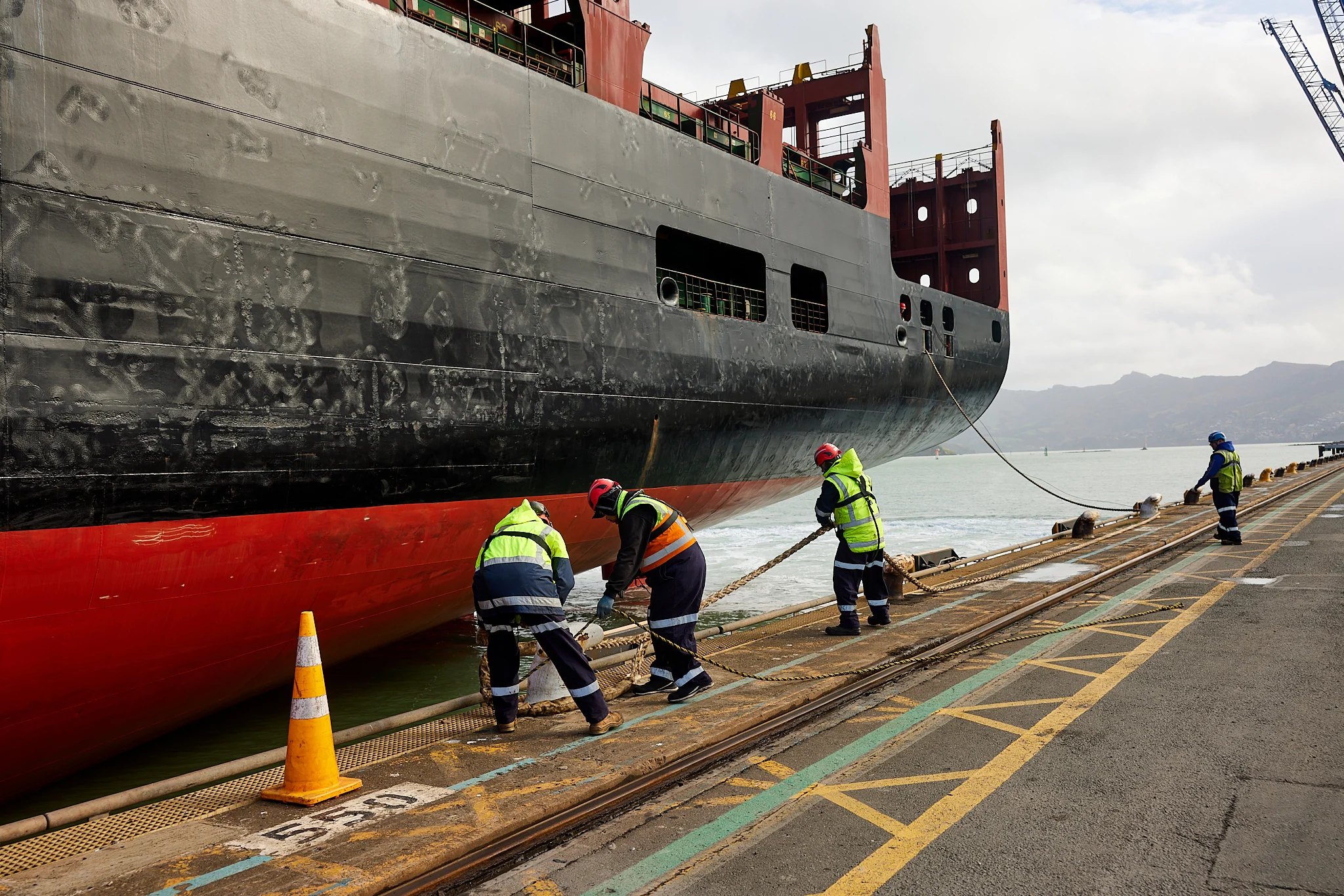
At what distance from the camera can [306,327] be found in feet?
20.2

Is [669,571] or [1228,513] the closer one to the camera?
[669,571]

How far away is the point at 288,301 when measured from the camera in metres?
6.06

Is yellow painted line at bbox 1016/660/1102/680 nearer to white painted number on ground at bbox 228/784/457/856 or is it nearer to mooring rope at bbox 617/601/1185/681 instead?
mooring rope at bbox 617/601/1185/681

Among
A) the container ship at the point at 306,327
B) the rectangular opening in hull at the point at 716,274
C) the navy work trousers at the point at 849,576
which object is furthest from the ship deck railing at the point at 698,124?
the navy work trousers at the point at 849,576

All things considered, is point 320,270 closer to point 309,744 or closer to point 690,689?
point 309,744

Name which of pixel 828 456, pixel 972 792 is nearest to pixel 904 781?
pixel 972 792

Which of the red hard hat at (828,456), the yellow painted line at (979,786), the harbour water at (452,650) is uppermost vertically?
the red hard hat at (828,456)

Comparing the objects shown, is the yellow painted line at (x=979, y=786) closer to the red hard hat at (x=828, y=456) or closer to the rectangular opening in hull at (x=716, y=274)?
the red hard hat at (x=828, y=456)

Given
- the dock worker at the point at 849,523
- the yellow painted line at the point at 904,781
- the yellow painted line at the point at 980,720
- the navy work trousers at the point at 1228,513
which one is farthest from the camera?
the navy work trousers at the point at 1228,513

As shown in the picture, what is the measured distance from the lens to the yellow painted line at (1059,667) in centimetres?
599

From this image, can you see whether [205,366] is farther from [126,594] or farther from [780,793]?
[780,793]

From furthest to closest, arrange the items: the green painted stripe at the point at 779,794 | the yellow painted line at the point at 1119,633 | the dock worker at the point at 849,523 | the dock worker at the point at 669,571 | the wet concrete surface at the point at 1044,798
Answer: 1. the dock worker at the point at 849,523
2. the yellow painted line at the point at 1119,633
3. the dock worker at the point at 669,571
4. the green painted stripe at the point at 779,794
5. the wet concrete surface at the point at 1044,798

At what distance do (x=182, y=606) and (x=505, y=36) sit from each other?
18.3ft

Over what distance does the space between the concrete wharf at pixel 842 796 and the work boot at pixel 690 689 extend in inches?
3.4
